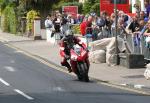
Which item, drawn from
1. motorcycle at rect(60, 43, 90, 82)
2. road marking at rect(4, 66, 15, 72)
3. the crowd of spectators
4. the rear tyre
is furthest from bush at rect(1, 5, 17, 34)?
the rear tyre

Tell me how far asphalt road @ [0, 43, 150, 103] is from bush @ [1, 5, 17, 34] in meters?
26.6

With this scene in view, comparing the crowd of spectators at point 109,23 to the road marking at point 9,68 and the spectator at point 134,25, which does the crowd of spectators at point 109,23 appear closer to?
the spectator at point 134,25

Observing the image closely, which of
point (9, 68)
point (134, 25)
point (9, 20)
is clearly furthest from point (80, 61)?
point (9, 20)

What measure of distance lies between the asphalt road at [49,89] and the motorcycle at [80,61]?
30 centimetres

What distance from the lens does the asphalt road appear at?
1557 centimetres

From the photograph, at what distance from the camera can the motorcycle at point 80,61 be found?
1989 cm

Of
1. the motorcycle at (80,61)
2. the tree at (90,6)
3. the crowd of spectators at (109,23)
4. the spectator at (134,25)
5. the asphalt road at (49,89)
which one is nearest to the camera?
the asphalt road at (49,89)

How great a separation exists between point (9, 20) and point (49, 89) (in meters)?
36.8

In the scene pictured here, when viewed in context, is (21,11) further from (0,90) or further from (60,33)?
(0,90)

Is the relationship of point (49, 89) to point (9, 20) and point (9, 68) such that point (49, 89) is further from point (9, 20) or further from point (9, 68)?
point (9, 20)

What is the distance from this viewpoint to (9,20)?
178ft

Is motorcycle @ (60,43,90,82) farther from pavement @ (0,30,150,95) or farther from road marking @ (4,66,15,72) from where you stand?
road marking @ (4,66,15,72)

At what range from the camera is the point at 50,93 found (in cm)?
1698

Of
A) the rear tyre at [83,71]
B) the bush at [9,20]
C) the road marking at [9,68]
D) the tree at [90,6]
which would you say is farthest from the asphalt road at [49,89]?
the tree at [90,6]
